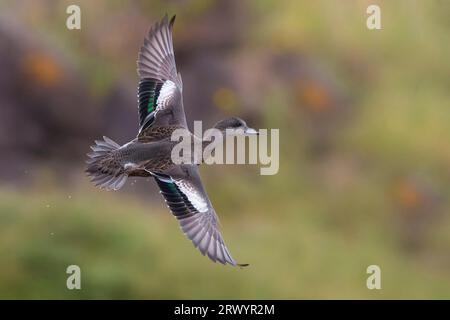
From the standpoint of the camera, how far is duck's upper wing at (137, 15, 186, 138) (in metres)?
4.16

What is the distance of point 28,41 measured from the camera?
6.80 m

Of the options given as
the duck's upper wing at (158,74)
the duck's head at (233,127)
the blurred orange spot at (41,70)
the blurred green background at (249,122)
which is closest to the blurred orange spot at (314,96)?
the blurred green background at (249,122)

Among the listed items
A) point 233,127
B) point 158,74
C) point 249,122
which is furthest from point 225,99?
point 233,127

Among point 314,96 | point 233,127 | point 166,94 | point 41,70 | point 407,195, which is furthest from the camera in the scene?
point 314,96

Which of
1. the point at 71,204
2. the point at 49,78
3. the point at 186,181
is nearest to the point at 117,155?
the point at 186,181

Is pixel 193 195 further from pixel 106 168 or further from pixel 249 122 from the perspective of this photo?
pixel 249 122

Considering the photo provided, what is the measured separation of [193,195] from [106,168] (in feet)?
1.22

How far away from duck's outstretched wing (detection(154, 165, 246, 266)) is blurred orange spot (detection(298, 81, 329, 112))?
11.5 ft

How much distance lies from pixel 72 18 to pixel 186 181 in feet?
10.8

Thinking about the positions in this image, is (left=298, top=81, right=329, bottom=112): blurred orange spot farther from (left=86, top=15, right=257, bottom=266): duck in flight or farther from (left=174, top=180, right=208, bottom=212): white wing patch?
(left=174, top=180, right=208, bottom=212): white wing patch

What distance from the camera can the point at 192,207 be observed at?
3.88 metres

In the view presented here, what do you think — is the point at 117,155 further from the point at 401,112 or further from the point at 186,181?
the point at 401,112

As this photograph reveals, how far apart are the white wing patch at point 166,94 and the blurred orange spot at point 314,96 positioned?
3147 millimetres

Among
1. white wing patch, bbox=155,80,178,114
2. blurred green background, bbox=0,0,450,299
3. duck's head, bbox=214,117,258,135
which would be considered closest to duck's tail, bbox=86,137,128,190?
white wing patch, bbox=155,80,178,114
